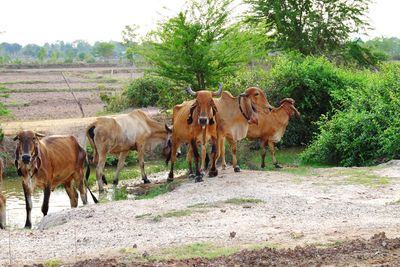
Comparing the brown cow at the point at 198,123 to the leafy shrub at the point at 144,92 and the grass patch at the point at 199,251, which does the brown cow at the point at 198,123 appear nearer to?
the grass patch at the point at 199,251

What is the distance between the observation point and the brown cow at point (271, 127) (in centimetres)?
1773

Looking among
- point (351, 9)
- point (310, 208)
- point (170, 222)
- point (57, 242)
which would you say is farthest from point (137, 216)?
point (351, 9)

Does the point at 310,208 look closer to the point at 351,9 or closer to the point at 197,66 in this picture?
the point at 197,66

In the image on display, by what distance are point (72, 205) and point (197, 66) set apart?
846cm

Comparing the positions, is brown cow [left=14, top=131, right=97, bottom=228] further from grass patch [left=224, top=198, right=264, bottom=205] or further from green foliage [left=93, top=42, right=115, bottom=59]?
green foliage [left=93, top=42, right=115, bottom=59]

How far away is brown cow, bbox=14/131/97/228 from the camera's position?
1259 cm

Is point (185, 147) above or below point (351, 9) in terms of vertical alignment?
below

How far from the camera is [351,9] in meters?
33.0

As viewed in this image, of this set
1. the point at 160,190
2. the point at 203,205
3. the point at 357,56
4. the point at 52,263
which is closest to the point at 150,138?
the point at 160,190

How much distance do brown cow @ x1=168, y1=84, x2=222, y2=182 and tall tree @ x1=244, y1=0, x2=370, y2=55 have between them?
47.5 ft

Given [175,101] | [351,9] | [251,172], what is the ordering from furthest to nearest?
[351,9] < [175,101] < [251,172]

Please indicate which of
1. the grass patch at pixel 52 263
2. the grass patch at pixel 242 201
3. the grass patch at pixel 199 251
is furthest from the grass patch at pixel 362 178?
the grass patch at pixel 52 263

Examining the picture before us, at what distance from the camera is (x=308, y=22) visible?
32406 millimetres

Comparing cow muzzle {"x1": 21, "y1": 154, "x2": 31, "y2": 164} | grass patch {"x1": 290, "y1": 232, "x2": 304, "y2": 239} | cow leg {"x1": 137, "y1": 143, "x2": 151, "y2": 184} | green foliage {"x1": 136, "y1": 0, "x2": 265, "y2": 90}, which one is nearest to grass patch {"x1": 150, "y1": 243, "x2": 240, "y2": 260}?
grass patch {"x1": 290, "y1": 232, "x2": 304, "y2": 239}
